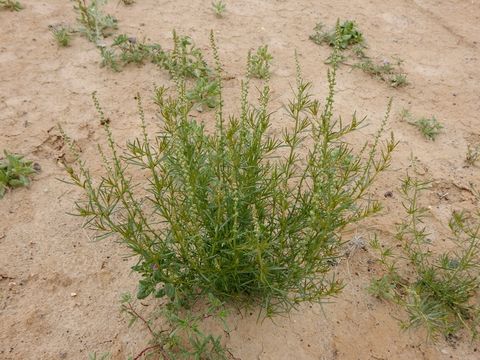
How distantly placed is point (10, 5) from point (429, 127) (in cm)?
469

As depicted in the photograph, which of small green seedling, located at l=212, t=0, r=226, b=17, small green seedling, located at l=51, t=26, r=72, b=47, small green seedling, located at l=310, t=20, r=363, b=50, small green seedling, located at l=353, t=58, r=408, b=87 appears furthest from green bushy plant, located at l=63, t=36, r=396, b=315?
small green seedling, located at l=212, t=0, r=226, b=17

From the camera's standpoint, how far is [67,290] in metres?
2.59

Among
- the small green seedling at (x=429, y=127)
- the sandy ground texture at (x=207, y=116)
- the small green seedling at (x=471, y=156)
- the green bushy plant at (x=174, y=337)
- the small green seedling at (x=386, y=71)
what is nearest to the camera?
the green bushy plant at (x=174, y=337)

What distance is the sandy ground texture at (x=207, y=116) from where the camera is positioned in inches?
95.7

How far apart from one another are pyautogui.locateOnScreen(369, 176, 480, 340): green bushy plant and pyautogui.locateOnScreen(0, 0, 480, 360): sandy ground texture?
0.30ft

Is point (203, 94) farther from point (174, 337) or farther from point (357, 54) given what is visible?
point (174, 337)

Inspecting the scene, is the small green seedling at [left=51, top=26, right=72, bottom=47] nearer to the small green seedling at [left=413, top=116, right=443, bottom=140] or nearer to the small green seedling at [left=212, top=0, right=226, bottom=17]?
the small green seedling at [left=212, top=0, right=226, bottom=17]

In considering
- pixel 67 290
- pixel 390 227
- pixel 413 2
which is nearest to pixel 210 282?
pixel 67 290

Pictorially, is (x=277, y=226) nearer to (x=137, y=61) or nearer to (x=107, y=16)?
(x=137, y=61)

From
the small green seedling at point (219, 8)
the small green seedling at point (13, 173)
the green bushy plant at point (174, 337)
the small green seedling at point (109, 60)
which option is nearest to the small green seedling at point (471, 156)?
the green bushy plant at point (174, 337)

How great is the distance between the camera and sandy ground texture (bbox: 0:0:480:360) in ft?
7.97

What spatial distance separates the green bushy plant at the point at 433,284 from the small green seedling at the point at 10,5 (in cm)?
468

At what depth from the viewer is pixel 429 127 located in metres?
3.84

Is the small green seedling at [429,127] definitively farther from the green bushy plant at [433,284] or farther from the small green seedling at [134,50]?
the small green seedling at [134,50]
